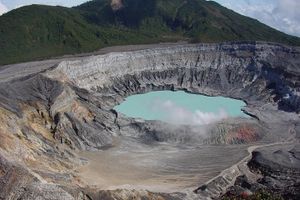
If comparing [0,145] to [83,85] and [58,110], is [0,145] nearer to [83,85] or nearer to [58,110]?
[58,110]

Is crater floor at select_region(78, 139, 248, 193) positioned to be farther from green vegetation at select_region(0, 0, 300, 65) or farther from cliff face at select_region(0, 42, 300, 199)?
green vegetation at select_region(0, 0, 300, 65)

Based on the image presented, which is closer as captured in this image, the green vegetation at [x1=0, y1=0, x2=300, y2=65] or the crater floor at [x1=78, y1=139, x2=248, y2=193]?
the crater floor at [x1=78, y1=139, x2=248, y2=193]

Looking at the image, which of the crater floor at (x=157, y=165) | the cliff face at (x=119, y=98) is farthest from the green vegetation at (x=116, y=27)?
the crater floor at (x=157, y=165)

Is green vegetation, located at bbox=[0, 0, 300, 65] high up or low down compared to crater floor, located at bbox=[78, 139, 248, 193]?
up

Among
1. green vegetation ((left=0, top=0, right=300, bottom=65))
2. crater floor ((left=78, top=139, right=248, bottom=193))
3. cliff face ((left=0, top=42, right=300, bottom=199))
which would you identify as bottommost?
crater floor ((left=78, top=139, right=248, bottom=193))

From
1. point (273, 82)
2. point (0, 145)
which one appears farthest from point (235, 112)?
point (0, 145)

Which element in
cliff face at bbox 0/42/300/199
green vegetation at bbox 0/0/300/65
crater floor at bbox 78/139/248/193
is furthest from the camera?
green vegetation at bbox 0/0/300/65

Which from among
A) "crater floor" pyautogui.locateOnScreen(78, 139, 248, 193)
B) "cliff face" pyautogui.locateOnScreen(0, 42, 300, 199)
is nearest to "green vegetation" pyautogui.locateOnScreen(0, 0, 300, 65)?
"cliff face" pyautogui.locateOnScreen(0, 42, 300, 199)
